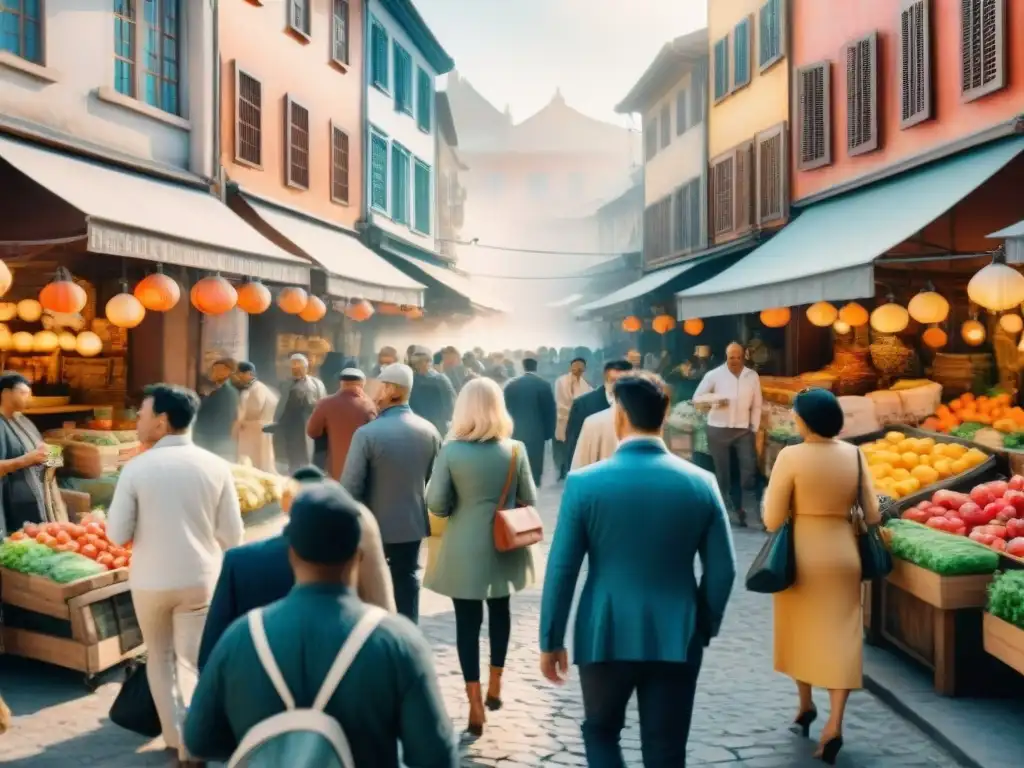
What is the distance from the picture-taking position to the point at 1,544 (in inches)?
286

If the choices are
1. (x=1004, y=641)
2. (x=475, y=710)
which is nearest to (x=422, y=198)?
(x=475, y=710)

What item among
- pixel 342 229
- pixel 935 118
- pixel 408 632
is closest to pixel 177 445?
pixel 408 632

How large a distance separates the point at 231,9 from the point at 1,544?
10420 mm

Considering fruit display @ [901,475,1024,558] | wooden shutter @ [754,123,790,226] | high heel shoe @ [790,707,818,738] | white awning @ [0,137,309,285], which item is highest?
wooden shutter @ [754,123,790,226]

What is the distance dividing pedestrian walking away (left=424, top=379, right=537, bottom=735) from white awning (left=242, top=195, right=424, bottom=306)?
897 cm

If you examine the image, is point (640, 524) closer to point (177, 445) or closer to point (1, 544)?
Result: point (177, 445)

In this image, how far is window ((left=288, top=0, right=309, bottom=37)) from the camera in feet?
57.9

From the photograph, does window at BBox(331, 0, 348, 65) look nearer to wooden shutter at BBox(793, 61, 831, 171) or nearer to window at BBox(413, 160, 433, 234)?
window at BBox(413, 160, 433, 234)

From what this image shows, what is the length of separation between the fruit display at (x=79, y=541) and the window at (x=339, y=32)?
14.2 metres

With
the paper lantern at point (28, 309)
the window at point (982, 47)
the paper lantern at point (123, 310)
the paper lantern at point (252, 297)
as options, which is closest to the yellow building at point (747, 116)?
the window at point (982, 47)

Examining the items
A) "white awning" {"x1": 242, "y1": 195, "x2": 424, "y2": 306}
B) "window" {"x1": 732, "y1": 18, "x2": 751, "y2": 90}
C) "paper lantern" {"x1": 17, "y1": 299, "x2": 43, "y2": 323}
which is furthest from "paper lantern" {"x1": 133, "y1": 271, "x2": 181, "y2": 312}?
"window" {"x1": 732, "y1": 18, "x2": 751, "y2": 90}

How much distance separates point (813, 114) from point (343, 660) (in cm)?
1603

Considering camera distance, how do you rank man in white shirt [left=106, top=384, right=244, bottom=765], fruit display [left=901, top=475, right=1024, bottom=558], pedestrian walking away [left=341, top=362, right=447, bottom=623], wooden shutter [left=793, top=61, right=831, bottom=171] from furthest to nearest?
wooden shutter [left=793, top=61, right=831, bottom=171] → fruit display [left=901, top=475, right=1024, bottom=558] → pedestrian walking away [left=341, top=362, right=447, bottom=623] → man in white shirt [left=106, top=384, right=244, bottom=765]

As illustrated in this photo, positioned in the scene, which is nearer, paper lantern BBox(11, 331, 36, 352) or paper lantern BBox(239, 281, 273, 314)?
paper lantern BBox(239, 281, 273, 314)
